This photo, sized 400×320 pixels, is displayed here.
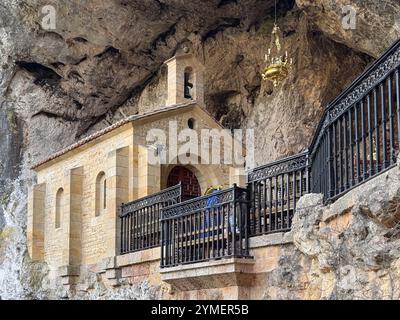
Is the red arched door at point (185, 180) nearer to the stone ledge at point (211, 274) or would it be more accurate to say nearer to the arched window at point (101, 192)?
the arched window at point (101, 192)

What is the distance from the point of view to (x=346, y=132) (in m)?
8.72

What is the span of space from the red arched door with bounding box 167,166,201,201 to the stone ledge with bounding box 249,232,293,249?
629 centimetres

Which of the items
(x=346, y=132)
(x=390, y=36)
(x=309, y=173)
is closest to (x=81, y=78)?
(x=390, y=36)

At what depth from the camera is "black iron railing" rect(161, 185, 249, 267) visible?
11141mm

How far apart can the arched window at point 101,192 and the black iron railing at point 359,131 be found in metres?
8.16

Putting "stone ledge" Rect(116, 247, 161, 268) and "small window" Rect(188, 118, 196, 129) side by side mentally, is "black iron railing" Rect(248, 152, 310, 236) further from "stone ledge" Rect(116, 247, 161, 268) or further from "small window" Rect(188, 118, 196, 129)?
"small window" Rect(188, 118, 196, 129)

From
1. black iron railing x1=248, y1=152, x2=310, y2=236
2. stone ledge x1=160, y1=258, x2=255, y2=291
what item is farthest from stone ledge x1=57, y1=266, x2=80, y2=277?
black iron railing x1=248, y1=152, x2=310, y2=236

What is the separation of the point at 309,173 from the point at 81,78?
14.8 m

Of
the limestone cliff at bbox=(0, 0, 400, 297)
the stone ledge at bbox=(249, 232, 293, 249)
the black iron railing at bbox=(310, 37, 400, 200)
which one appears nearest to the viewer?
the black iron railing at bbox=(310, 37, 400, 200)

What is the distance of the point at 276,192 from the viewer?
10742 millimetres

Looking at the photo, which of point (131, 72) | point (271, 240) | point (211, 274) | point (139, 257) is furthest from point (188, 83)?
point (271, 240)

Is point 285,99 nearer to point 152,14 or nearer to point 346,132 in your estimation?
point 152,14

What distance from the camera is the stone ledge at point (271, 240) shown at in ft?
32.7

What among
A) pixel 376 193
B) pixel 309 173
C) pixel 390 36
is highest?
pixel 390 36
